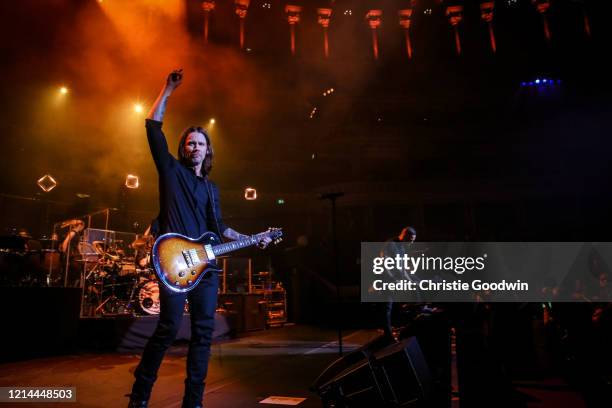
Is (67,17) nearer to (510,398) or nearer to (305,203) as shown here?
(510,398)

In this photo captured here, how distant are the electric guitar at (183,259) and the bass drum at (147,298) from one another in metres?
5.61

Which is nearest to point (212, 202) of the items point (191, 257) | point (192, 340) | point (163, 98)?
point (191, 257)

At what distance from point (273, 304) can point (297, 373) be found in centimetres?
796

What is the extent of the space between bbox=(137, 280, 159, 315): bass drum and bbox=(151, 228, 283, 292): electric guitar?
561 cm

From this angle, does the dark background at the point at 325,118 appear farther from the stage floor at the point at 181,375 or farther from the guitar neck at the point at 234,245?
the guitar neck at the point at 234,245

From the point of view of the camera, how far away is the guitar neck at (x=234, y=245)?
8.00 feet

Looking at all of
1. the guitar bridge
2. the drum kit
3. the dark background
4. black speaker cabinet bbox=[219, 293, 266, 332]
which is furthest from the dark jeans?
the dark background

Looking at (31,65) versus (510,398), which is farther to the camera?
(31,65)

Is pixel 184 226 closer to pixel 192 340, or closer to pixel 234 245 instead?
pixel 234 245

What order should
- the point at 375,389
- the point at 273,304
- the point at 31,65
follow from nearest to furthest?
the point at 375,389 < the point at 31,65 < the point at 273,304

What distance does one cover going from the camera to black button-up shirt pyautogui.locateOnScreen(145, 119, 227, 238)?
2.29 m

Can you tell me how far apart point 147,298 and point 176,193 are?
5837 millimetres

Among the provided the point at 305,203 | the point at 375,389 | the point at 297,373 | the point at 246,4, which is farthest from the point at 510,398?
the point at 305,203

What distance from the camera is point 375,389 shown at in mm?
2064
